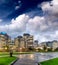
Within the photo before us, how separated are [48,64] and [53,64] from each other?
0.92 m

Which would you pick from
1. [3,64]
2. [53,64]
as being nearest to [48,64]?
[53,64]

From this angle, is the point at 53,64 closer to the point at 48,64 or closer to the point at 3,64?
the point at 48,64

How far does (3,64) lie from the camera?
120 ft

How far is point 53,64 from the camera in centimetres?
3888

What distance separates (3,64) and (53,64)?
28.2ft

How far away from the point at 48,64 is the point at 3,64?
7923 mm

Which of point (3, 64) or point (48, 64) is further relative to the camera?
point (48, 64)

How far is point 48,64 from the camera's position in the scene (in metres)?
39.3
